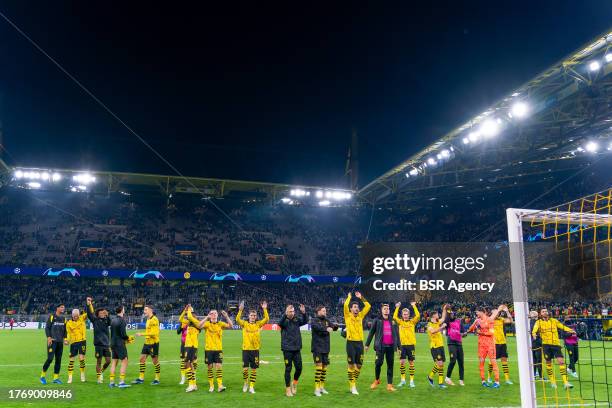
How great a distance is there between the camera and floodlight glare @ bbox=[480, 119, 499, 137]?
27731 mm

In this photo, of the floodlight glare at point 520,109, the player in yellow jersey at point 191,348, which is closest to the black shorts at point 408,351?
the player in yellow jersey at point 191,348

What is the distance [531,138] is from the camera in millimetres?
29047

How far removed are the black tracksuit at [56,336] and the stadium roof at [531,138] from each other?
70.5 feet

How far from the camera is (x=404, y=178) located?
1619 inches

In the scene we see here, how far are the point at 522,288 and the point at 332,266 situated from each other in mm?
45228

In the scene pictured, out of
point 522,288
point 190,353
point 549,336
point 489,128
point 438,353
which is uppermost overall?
point 489,128

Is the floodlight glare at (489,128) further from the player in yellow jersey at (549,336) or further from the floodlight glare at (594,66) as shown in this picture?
the player in yellow jersey at (549,336)

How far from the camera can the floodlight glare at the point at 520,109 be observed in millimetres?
25359

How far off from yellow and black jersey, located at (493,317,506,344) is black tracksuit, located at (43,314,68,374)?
37.7 feet

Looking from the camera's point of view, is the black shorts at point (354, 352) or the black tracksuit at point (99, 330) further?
the black tracksuit at point (99, 330)

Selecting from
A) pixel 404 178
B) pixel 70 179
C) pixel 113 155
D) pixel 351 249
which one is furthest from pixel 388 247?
pixel 70 179

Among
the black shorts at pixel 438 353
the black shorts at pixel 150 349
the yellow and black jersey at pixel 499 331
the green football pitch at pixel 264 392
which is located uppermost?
the yellow and black jersey at pixel 499 331

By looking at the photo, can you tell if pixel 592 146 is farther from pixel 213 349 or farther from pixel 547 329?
pixel 213 349

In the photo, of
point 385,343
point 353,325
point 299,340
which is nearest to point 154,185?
point 299,340
